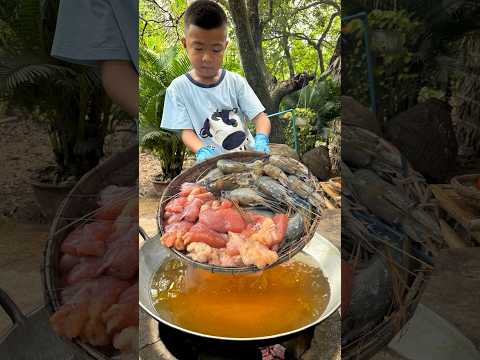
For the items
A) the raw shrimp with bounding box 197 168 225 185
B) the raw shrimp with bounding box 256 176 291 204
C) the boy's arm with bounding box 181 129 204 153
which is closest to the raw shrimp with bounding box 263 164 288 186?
the raw shrimp with bounding box 256 176 291 204

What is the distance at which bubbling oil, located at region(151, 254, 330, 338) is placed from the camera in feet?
6.69

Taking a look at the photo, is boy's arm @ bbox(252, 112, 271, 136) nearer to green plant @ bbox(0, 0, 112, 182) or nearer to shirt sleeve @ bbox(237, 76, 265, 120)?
shirt sleeve @ bbox(237, 76, 265, 120)

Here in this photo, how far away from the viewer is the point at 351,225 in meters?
1.08

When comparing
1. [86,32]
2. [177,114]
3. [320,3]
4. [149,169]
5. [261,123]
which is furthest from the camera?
[149,169]

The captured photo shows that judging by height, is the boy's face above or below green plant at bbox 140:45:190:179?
above

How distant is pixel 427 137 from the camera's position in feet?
3.51

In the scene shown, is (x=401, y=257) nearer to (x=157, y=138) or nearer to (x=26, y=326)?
(x=26, y=326)

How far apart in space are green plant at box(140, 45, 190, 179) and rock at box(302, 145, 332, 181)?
109cm

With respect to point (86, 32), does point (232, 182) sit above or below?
below

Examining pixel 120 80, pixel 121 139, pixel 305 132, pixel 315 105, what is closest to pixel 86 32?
pixel 120 80

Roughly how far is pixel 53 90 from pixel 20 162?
17 cm

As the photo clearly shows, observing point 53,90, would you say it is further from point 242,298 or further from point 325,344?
point 325,344

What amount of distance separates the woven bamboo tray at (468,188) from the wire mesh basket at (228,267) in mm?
1038

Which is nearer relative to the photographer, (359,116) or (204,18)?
(359,116)
